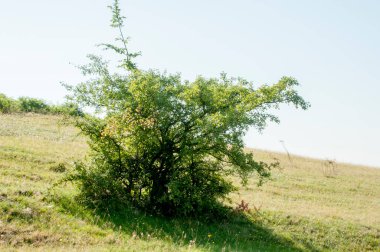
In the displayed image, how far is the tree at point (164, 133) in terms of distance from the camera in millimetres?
17375

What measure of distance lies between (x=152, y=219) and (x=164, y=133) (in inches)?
146

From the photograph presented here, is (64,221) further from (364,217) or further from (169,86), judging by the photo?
(364,217)

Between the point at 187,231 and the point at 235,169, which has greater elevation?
the point at 235,169

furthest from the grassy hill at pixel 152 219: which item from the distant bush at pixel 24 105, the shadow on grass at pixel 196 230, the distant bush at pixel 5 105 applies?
the distant bush at pixel 24 105

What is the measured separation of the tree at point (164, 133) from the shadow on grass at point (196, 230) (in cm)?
84

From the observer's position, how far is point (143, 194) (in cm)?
1944

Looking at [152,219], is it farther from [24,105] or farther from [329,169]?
[24,105]

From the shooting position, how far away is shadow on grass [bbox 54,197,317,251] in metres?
15.6

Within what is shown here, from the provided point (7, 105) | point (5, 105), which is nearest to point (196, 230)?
point (5, 105)

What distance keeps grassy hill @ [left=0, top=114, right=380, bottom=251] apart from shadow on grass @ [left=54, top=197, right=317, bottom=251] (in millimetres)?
42

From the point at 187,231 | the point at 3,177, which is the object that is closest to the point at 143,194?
the point at 187,231

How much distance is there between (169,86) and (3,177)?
27.2 feet

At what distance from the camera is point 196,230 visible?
57.3ft

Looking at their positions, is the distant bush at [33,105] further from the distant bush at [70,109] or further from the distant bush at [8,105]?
the distant bush at [70,109]
